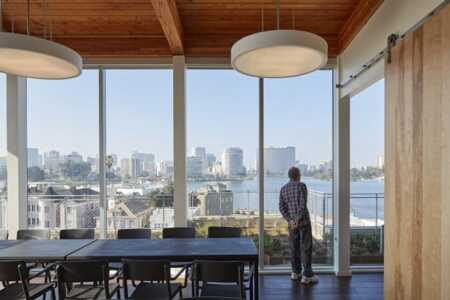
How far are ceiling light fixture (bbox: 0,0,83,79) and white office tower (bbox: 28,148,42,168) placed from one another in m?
2.09

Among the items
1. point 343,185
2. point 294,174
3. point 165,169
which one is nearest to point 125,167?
point 165,169

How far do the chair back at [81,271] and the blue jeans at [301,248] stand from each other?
2491mm

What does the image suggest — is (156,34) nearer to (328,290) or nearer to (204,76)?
(204,76)

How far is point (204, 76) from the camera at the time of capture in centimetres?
449

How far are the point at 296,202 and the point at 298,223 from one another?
0.28 meters

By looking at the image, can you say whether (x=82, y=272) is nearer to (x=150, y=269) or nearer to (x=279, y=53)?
(x=150, y=269)

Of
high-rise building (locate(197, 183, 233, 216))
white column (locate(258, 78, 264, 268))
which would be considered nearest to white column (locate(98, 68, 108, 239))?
high-rise building (locate(197, 183, 233, 216))

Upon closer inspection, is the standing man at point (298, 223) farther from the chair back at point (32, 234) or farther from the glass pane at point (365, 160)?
the chair back at point (32, 234)

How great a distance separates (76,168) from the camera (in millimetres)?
4504

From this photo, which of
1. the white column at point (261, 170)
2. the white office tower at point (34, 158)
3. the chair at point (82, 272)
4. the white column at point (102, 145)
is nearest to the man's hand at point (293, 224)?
the white column at point (261, 170)

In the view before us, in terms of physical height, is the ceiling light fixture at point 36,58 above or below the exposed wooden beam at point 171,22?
below

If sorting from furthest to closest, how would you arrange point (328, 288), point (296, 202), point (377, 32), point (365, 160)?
point (365, 160)
point (296, 202)
point (328, 288)
point (377, 32)

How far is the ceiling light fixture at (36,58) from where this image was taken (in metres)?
2.20

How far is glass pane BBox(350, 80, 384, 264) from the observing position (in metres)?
4.34
